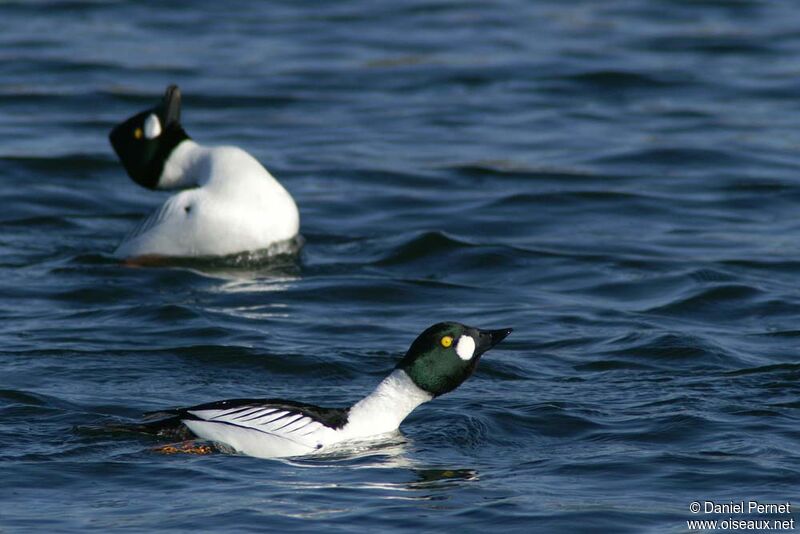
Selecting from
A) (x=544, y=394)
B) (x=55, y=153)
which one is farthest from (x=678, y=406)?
(x=55, y=153)

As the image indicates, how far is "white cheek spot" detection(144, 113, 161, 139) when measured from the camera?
45.6ft

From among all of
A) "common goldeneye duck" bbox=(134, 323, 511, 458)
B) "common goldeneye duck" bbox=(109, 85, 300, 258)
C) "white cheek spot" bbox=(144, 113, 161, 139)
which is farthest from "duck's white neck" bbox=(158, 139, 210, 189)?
"common goldeneye duck" bbox=(134, 323, 511, 458)

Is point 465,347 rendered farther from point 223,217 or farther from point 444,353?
point 223,217

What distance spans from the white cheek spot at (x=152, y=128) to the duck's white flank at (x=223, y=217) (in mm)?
733

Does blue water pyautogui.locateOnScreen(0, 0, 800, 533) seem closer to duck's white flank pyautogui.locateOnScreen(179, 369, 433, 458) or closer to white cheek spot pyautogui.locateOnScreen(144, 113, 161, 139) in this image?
duck's white flank pyautogui.locateOnScreen(179, 369, 433, 458)

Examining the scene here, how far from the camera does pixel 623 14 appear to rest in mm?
25109

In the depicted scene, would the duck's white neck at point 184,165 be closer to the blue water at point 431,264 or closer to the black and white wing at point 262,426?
the blue water at point 431,264

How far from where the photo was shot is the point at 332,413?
859cm

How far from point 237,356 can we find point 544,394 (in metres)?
2.19

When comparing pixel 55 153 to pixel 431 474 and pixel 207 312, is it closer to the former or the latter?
pixel 207 312

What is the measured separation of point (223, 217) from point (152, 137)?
1310 mm

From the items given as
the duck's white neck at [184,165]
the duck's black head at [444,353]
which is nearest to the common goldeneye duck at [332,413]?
the duck's black head at [444,353]

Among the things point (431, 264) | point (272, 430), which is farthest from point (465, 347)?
point (431, 264)

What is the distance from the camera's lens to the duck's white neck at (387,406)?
8.61 metres
